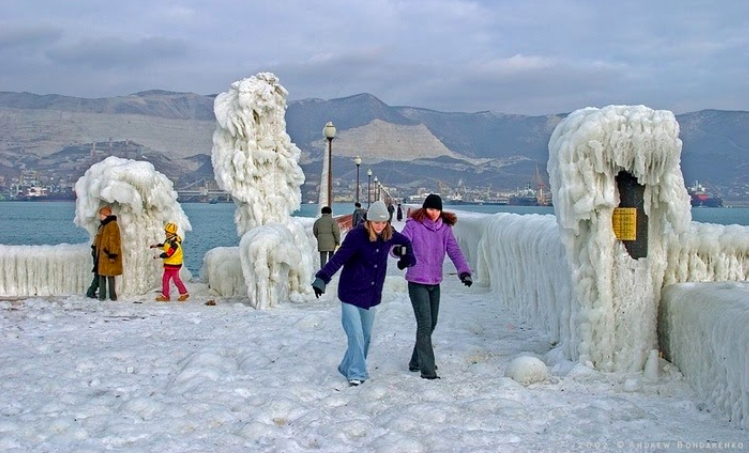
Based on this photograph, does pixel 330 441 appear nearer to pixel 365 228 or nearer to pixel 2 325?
pixel 365 228

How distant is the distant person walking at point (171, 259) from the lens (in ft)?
43.9

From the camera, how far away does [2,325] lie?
35.5 ft

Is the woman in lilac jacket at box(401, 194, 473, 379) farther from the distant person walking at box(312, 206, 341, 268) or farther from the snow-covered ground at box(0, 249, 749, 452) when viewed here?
the distant person walking at box(312, 206, 341, 268)

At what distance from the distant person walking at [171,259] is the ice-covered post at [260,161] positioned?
1219mm

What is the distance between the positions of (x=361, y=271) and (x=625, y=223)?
2.55m

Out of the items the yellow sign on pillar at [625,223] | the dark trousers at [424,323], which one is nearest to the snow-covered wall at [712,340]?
the yellow sign on pillar at [625,223]

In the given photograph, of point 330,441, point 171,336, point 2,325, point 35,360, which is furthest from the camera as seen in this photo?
point 2,325

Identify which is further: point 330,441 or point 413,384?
point 413,384

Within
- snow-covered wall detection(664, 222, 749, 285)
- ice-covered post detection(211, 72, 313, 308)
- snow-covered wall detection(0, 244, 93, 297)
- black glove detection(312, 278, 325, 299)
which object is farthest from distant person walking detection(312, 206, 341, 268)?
snow-covered wall detection(664, 222, 749, 285)

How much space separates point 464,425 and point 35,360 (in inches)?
194

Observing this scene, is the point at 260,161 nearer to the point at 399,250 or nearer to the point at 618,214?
the point at 399,250

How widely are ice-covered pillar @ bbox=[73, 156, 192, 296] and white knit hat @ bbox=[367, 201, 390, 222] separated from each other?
752 cm

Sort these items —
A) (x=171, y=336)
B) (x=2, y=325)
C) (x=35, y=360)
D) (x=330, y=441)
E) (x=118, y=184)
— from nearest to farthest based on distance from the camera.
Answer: (x=330, y=441), (x=35, y=360), (x=171, y=336), (x=2, y=325), (x=118, y=184)

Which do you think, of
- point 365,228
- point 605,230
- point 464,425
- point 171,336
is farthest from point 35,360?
point 605,230
